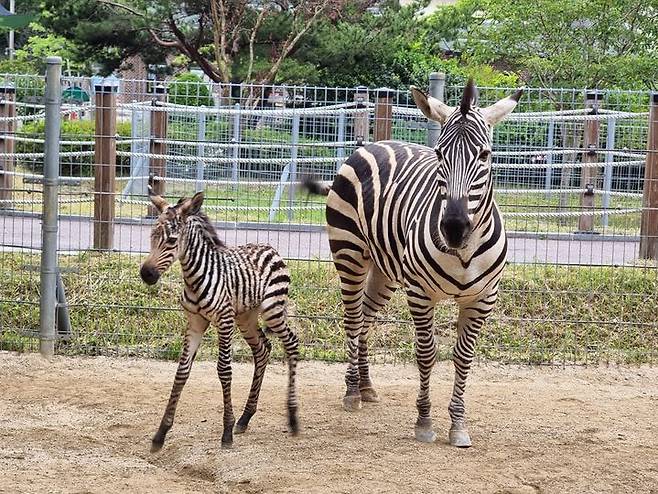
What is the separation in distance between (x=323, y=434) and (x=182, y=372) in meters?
1.01

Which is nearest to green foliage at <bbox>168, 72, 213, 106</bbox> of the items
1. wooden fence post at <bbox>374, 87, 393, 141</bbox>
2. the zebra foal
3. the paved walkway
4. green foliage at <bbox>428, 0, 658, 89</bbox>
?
the paved walkway

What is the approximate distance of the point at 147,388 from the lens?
7.95 metres

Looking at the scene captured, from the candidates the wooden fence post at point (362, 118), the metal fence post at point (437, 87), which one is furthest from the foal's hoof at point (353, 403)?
the wooden fence post at point (362, 118)

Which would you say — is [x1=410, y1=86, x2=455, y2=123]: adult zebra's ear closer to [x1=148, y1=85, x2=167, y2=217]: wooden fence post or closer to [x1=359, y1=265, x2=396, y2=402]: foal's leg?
[x1=359, y1=265, x2=396, y2=402]: foal's leg

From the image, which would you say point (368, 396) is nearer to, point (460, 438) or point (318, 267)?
point (460, 438)

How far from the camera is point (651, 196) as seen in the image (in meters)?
9.77

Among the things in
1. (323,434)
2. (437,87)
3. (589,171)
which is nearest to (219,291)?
(323,434)

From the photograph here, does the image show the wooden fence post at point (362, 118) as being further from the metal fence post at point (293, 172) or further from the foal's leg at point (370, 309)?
the foal's leg at point (370, 309)

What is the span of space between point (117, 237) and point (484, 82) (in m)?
13.8

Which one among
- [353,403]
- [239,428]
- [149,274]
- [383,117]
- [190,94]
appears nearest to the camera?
[149,274]

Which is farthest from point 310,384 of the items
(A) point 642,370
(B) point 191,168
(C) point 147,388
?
(B) point 191,168

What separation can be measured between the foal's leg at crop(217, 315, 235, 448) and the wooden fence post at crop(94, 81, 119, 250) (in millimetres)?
3359

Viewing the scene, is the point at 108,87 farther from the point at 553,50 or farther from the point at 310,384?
the point at 553,50

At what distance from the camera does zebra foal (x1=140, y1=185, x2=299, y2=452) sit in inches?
246
